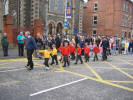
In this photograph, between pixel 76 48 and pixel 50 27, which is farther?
pixel 50 27

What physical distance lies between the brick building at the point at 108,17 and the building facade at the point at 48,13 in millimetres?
9379

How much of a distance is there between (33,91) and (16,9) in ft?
69.8

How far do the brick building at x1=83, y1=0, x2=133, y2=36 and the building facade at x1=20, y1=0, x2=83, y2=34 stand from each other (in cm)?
938

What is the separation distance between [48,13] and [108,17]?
16.9 m

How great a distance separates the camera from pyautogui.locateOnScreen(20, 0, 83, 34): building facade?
22438mm

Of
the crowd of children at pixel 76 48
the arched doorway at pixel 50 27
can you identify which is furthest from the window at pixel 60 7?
the crowd of children at pixel 76 48

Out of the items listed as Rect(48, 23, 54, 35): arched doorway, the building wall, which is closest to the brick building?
the building wall

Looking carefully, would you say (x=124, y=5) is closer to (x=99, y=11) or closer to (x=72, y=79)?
(x=99, y=11)

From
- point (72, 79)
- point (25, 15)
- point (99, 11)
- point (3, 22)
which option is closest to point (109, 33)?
point (99, 11)

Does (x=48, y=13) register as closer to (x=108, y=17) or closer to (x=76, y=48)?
(x=76, y=48)

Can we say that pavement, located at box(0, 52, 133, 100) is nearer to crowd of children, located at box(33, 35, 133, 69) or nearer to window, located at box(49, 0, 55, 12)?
crowd of children, located at box(33, 35, 133, 69)

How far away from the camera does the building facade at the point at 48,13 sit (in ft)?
73.6

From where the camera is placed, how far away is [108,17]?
116ft

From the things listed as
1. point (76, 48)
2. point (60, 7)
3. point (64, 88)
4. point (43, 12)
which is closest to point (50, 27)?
point (43, 12)
